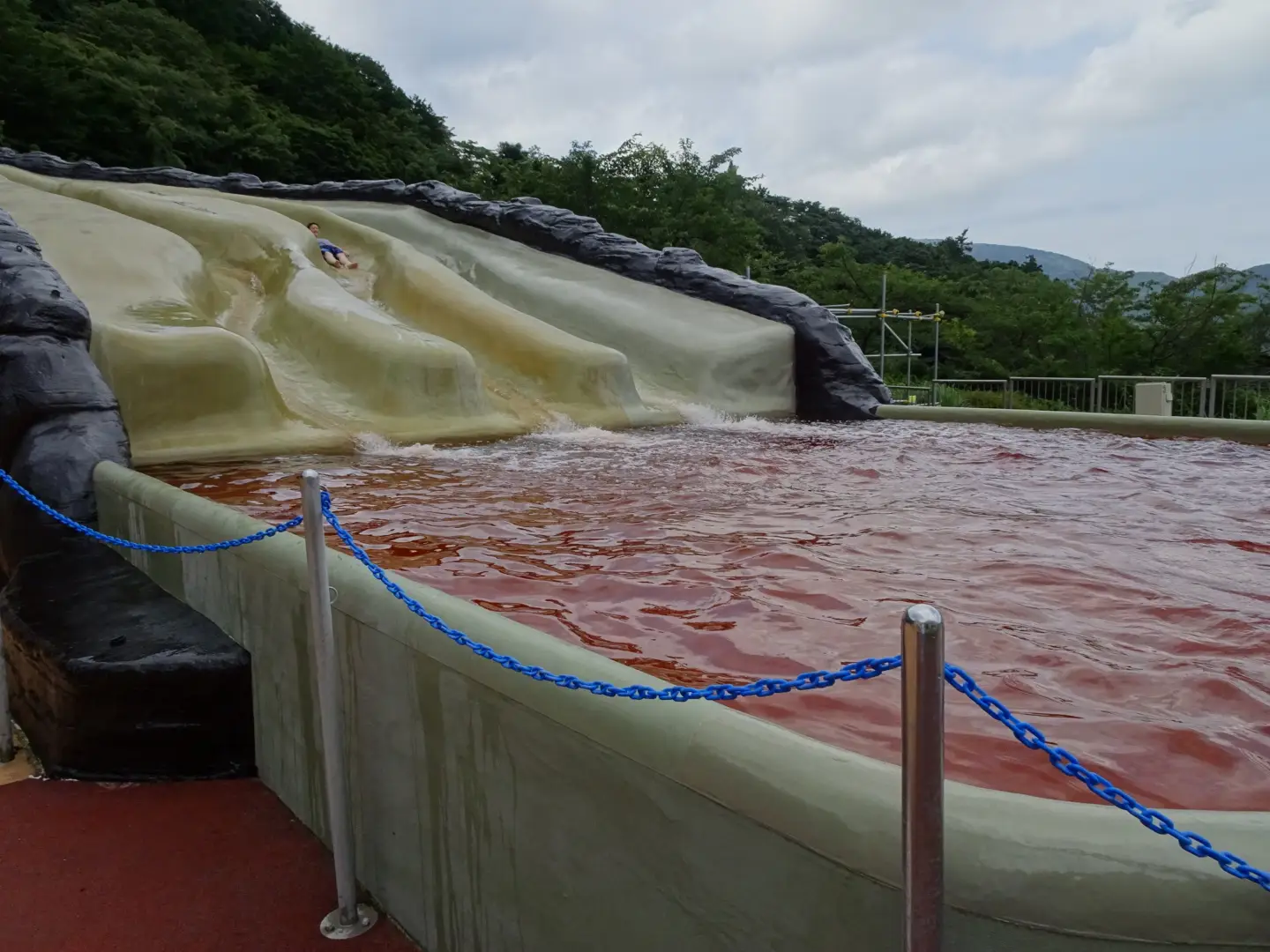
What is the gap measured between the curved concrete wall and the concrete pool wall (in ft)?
20.1

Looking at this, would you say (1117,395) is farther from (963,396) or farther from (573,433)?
(573,433)

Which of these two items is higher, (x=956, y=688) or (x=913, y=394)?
(x=956, y=688)

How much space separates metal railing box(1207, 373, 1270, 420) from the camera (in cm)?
1080

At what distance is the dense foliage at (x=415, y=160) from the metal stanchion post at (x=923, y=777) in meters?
24.1

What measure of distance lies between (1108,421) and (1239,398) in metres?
4.73

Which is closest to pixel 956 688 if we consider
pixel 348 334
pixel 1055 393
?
pixel 348 334

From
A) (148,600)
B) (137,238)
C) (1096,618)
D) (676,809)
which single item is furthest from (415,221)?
(676,809)

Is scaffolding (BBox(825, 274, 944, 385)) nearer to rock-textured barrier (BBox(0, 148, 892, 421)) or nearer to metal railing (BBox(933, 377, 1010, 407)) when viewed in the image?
metal railing (BBox(933, 377, 1010, 407))

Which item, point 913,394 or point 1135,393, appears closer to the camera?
point 1135,393

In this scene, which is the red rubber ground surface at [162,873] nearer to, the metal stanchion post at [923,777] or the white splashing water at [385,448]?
the metal stanchion post at [923,777]

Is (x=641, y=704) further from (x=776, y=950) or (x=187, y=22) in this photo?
(x=187, y=22)

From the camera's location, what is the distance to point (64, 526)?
4098 millimetres

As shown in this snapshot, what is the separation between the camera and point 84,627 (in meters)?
3.21

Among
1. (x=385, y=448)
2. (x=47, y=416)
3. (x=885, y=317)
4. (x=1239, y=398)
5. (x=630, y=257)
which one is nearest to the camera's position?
(x=47, y=416)
